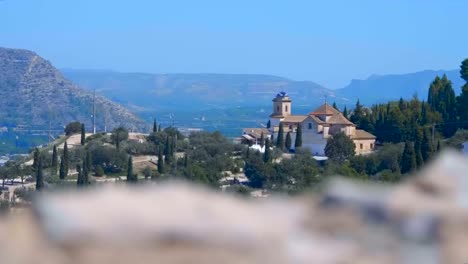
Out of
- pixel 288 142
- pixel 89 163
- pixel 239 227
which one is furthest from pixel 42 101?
pixel 239 227

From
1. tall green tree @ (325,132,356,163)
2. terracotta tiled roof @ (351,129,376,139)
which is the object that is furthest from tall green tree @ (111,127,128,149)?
terracotta tiled roof @ (351,129,376,139)

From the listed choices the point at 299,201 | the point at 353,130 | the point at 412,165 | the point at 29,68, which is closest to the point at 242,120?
the point at 29,68

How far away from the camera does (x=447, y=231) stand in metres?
2.09

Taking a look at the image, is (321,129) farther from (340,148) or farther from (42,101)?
(42,101)

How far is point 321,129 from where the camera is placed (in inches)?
1983

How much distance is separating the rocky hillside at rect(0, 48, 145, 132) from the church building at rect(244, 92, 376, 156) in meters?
55.3

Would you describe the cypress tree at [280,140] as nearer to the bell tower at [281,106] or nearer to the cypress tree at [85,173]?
the bell tower at [281,106]

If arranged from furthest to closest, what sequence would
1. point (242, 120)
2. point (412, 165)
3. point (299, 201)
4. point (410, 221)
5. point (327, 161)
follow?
point (242, 120)
point (327, 161)
point (412, 165)
point (299, 201)
point (410, 221)

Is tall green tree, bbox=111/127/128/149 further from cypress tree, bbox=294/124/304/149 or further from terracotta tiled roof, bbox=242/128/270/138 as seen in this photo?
cypress tree, bbox=294/124/304/149

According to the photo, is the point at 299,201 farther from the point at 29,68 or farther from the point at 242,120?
the point at 242,120

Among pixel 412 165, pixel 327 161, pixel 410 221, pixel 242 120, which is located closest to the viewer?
pixel 410 221

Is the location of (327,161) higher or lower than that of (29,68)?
lower

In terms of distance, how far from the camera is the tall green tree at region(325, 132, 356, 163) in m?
44.2

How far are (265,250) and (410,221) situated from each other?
360mm
